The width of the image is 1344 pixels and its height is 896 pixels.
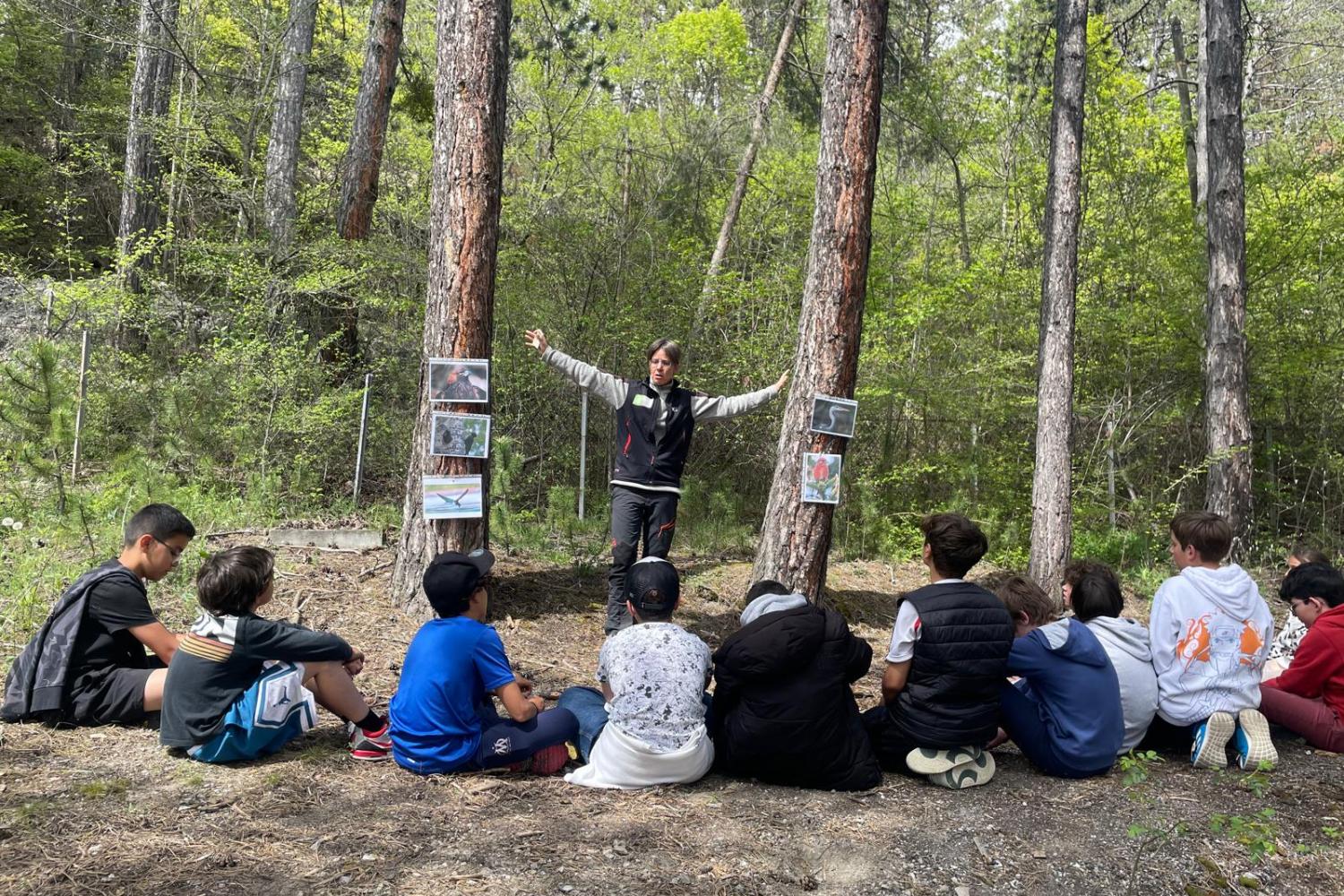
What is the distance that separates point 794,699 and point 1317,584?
2.90 metres

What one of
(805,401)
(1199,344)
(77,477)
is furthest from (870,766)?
(1199,344)

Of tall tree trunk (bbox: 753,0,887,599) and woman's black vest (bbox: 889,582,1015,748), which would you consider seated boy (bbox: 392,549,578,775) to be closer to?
woman's black vest (bbox: 889,582,1015,748)

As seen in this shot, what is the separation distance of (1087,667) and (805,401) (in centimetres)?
250

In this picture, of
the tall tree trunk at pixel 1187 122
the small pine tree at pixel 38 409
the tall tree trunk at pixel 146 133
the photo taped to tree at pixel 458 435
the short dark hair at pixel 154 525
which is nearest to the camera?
the short dark hair at pixel 154 525

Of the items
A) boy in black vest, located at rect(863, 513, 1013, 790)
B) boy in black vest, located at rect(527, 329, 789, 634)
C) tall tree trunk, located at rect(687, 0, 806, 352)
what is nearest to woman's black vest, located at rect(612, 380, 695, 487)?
boy in black vest, located at rect(527, 329, 789, 634)

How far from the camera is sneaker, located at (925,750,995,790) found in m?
3.71

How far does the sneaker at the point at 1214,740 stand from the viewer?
4.04 m

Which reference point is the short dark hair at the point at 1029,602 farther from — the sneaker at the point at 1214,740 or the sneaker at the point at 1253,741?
the sneaker at the point at 1253,741

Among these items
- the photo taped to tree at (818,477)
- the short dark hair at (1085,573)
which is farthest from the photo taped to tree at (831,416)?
the short dark hair at (1085,573)

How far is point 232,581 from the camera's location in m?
3.46

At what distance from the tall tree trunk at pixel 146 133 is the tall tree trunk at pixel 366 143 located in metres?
2.71

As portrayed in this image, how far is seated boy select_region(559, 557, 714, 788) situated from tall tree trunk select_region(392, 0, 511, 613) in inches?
89.8

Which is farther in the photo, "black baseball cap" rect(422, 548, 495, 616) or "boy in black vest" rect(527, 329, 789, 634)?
"boy in black vest" rect(527, 329, 789, 634)

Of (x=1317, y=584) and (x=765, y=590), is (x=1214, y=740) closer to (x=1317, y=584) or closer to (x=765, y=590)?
(x=1317, y=584)
